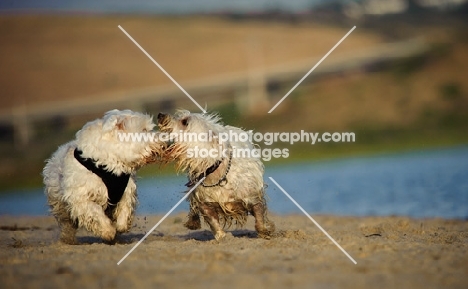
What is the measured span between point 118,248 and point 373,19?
44227 millimetres

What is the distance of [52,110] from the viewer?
39.0 m

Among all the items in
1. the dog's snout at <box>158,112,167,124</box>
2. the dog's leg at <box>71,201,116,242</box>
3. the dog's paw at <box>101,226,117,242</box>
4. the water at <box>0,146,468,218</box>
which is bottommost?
the water at <box>0,146,468,218</box>

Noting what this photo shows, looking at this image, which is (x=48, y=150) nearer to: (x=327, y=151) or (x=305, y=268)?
(x=327, y=151)

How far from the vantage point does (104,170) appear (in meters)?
12.3

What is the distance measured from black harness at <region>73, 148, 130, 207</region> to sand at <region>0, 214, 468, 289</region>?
659mm

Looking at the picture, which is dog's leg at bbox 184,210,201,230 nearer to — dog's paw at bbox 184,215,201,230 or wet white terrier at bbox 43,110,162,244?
dog's paw at bbox 184,215,201,230

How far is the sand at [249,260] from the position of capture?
9.59m

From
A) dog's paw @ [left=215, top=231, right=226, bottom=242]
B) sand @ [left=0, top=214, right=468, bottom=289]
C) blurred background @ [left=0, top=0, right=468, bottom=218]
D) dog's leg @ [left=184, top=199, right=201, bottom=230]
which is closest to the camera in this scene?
sand @ [left=0, top=214, right=468, bottom=289]

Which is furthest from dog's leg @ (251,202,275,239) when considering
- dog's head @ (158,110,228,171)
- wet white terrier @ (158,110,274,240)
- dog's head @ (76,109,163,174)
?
dog's head @ (76,109,163,174)

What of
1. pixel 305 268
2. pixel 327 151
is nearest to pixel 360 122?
pixel 327 151

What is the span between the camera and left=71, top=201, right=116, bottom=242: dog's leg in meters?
12.4

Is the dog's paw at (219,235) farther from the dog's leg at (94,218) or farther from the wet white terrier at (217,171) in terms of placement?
the dog's leg at (94,218)

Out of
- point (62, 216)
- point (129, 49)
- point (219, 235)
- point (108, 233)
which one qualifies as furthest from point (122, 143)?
point (129, 49)

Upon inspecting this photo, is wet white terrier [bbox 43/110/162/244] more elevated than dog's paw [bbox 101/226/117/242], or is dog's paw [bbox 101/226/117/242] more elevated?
wet white terrier [bbox 43/110/162/244]
